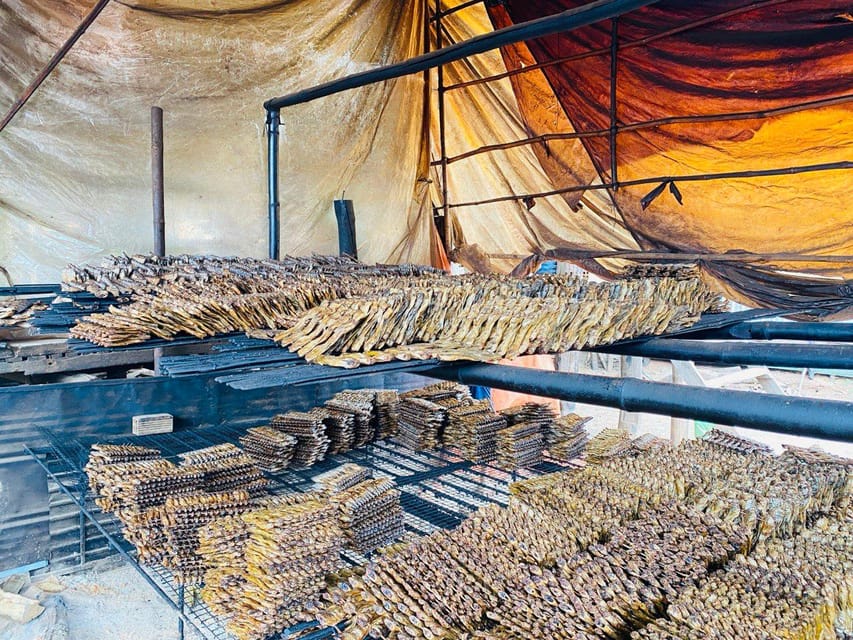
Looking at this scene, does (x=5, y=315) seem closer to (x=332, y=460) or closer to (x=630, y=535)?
(x=332, y=460)

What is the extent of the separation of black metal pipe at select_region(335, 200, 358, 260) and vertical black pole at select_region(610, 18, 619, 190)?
3.14m

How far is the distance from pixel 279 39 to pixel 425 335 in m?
5.41

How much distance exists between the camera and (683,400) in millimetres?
1955

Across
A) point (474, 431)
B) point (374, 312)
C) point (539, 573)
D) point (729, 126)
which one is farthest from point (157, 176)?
point (729, 126)

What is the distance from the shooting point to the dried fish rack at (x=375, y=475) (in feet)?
11.4

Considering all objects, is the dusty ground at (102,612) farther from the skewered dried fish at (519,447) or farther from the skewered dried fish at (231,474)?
the skewered dried fish at (519,447)

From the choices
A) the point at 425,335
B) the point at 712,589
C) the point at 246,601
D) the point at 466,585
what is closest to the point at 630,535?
the point at 712,589

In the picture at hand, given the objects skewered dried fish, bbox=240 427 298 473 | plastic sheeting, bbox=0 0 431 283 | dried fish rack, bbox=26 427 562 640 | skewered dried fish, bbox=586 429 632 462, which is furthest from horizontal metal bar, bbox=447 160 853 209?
skewered dried fish, bbox=240 427 298 473

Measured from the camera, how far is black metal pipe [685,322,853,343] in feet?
11.9

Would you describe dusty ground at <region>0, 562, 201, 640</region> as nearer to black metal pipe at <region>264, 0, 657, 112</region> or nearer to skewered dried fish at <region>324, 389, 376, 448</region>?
skewered dried fish at <region>324, 389, 376, 448</region>

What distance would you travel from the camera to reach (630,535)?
234 cm

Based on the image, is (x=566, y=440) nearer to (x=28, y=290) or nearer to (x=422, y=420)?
(x=422, y=420)

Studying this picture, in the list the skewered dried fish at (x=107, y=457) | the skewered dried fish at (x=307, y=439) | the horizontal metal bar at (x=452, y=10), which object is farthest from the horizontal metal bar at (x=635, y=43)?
the skewered dried fish at (x=107, y=457)

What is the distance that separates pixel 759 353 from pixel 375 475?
269cm
